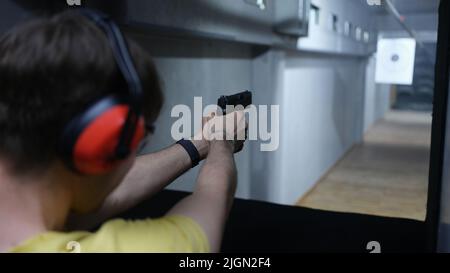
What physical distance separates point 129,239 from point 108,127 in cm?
14

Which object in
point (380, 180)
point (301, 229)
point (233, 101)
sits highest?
point (233, 101)

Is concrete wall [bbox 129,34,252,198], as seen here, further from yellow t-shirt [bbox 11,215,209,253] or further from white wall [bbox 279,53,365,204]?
white wall [bbox 279,53,365,204]

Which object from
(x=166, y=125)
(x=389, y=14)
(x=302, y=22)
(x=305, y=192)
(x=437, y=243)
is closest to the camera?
(x=437, y=243)

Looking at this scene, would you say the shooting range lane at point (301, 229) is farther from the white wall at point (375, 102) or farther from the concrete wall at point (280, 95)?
the white wall at point (375, 102)

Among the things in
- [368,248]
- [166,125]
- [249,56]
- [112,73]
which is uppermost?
[249,56]

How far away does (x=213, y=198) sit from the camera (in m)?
0.55

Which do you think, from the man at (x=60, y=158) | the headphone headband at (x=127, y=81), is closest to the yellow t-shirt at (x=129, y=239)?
the man at (x=60, y=158)

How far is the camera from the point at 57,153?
425 millimetres

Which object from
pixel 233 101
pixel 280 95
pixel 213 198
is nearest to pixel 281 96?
pixel 280 95

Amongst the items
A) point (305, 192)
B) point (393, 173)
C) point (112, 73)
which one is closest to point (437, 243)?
point (112, 73)

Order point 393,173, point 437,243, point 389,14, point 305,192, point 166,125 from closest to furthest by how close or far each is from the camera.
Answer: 1. point 437,243
2. point 166,125
3. point 389,14
4. point 305,192
5. point 393,173

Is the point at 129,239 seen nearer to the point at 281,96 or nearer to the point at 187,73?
the point at 187,73

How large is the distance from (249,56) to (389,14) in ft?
1.87
